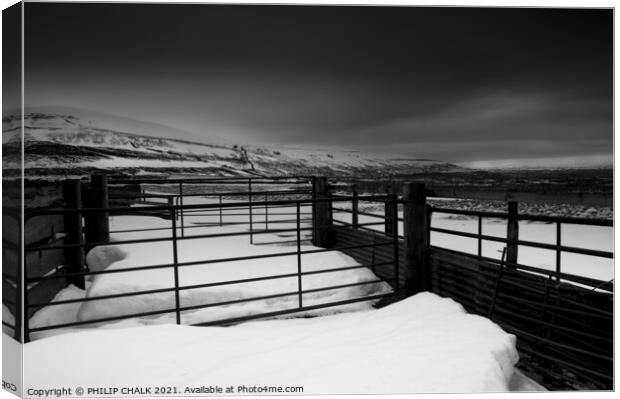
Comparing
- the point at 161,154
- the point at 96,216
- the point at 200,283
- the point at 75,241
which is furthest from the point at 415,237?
the point at 161,154

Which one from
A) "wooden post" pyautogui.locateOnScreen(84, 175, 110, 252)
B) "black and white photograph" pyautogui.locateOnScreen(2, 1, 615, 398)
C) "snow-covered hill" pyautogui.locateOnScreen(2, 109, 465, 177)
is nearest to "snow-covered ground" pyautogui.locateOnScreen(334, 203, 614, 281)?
"black and white photograph" pyautogui.locateOnScreen(2, 1, 615, 398)

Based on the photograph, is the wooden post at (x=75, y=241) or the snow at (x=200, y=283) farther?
the wooden post at (x=75, y=241)

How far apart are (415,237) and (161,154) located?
6.08 metres

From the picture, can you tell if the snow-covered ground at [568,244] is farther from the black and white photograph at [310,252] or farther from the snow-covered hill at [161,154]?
the snow-covered hill at [161,154]

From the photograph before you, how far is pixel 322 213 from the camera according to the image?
19.5 ft

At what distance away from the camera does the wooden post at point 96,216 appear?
502 cm

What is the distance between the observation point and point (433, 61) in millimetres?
3260

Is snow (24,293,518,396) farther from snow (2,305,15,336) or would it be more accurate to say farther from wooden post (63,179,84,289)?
wooden post (63,179,84,289)

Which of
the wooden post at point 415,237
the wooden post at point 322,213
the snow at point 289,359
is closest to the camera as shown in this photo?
the snow at point 289,359

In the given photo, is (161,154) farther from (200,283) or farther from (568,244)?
(568,244)

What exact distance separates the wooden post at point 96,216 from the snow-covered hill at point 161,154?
327 millimetres

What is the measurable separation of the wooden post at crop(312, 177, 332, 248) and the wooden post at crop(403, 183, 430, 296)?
97.3 inches

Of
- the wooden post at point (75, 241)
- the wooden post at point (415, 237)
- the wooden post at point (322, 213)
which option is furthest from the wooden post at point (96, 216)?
the wooden post at point (415, 237)

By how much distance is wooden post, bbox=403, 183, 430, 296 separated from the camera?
337 centimetres
